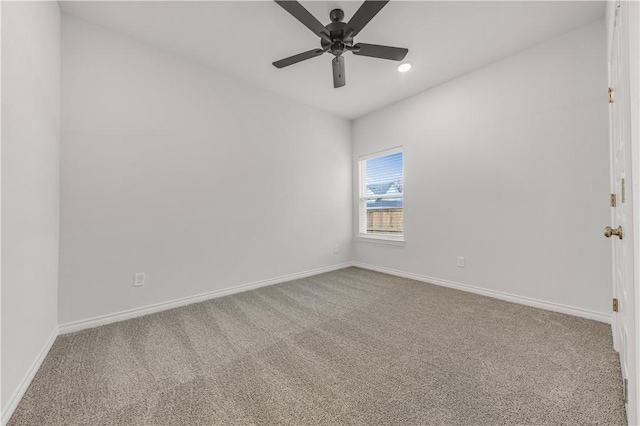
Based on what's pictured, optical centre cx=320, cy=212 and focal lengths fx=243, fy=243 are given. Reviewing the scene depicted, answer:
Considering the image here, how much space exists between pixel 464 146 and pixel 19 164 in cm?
375

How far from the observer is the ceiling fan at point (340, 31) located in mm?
1565

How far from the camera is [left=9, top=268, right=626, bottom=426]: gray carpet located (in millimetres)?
1171

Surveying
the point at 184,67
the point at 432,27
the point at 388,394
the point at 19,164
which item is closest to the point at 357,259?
the point at 388,394

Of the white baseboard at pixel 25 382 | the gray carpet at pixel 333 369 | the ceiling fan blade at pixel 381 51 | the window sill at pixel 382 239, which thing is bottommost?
the gray carpet at pixel 333 369

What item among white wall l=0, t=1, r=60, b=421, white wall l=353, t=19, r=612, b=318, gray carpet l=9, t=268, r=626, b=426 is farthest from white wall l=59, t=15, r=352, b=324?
white wall l=353, t=19, r=612, b=318

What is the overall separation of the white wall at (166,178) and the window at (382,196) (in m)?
1.13

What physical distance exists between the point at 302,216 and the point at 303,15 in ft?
7.91

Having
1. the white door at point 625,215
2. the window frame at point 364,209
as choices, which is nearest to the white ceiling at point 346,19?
the white door at point 625,215

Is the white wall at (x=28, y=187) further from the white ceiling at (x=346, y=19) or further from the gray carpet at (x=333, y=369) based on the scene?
the white ceiling at (x=346, y=19)

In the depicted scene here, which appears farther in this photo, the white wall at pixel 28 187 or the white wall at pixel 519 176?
the white wall at pixel 519 176

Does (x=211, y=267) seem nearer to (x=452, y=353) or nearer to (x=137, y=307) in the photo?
(x=137, y=307)

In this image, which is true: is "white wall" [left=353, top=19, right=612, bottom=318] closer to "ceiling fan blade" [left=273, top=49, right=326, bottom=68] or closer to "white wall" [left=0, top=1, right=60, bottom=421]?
"ceiling fan blade" [left=273, top=49, right=326, bottom=68]

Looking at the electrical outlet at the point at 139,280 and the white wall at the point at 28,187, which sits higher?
the white wall at the point at 28,187

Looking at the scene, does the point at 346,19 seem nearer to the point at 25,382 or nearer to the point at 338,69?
the point at 338,69
